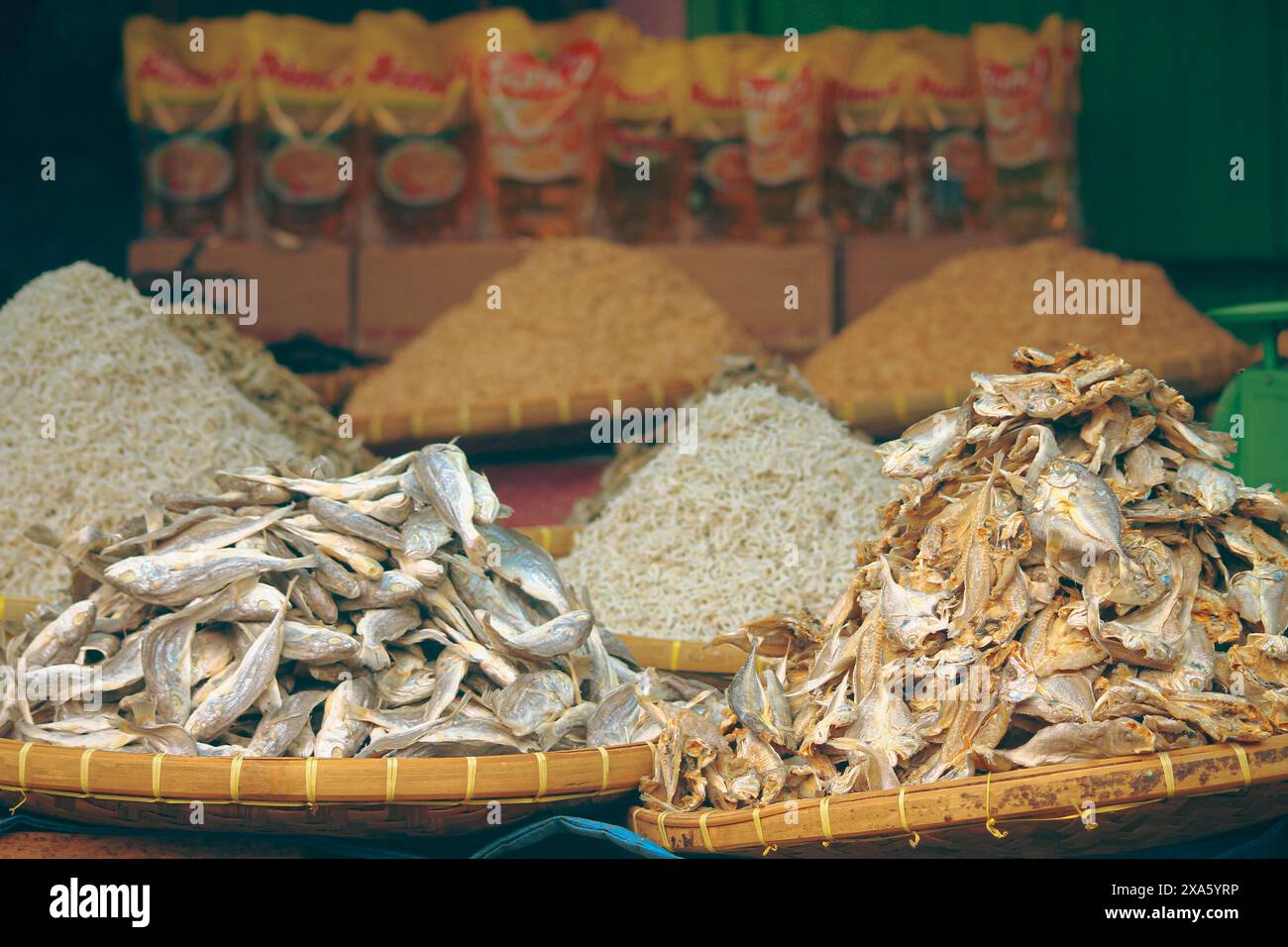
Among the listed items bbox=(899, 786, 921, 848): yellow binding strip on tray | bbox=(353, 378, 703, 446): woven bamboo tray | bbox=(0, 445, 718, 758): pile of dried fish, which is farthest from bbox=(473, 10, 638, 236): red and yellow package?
bbox=(899, 786, 921, 848): yellow binding strip on tray

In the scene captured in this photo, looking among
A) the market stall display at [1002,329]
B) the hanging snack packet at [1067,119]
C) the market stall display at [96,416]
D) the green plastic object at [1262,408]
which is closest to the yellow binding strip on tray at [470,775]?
the market stall display at [96,416]

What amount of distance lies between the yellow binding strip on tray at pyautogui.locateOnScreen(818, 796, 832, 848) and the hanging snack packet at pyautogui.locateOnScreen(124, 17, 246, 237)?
8.49 ft

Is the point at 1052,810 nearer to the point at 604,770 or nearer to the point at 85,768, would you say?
the point at 604,770

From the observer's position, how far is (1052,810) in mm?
1322

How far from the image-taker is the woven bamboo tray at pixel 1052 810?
4.32 feet

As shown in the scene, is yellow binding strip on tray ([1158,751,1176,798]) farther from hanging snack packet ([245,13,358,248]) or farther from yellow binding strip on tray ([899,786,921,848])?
hanging snack packet ([245,13,358,248])

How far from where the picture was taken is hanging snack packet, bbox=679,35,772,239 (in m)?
3.62

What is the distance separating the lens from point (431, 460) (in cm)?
179

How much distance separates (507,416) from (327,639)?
132 centimetres

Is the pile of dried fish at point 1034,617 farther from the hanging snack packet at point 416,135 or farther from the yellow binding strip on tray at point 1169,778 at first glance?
the hanging snack packet at point 416,135

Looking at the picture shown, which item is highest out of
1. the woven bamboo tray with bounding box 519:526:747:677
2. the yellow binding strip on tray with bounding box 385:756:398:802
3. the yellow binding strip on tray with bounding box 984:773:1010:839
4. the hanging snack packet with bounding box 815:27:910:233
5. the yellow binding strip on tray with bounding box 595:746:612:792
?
the hanging snack packet with bounding box 815:27:910:233

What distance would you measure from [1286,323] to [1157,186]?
197 cm
